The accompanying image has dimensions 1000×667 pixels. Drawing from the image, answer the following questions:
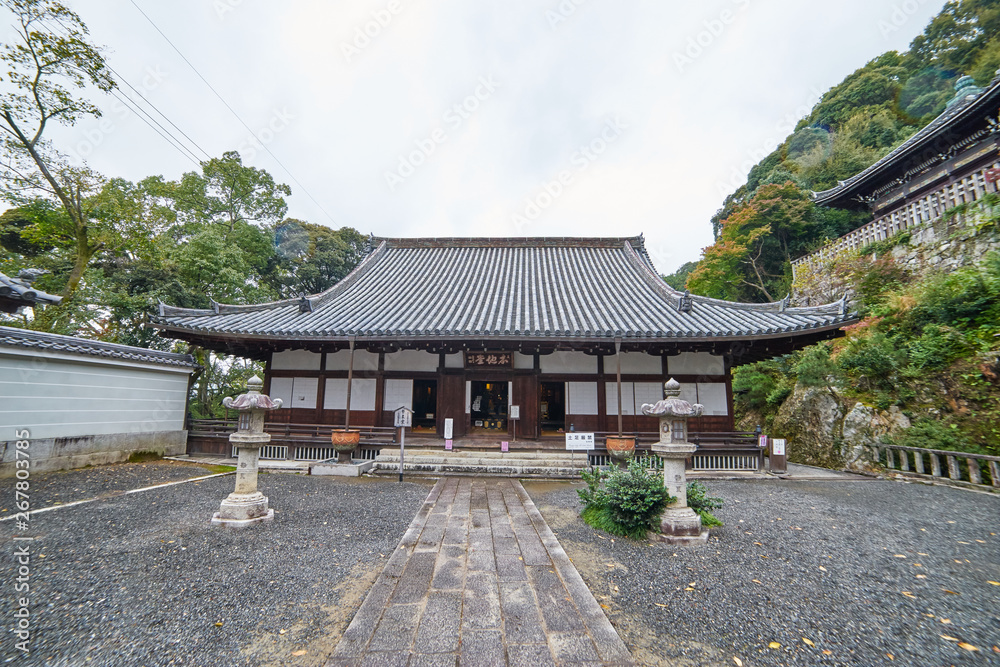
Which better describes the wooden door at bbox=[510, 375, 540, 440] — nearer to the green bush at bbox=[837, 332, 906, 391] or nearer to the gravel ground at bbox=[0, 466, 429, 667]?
the gravel ground at bbox=[0, 466, 429, 667]

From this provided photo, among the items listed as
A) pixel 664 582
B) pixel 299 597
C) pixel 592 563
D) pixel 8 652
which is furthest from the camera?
pixel 592 563

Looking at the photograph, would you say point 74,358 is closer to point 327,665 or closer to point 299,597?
point 299,597

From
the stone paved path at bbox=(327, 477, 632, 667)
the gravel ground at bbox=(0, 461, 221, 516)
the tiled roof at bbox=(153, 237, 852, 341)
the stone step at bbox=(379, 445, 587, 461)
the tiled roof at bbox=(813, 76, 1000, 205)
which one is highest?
the tiled roof at bbox=(813, 76, 1000, 205)

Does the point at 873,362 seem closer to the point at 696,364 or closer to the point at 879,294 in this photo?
the point at 879,294

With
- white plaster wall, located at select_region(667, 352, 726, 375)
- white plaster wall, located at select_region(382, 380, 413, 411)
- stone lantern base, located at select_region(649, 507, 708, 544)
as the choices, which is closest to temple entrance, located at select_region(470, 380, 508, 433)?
white plaster wall, located at select_region(382, 380, 413, 411)

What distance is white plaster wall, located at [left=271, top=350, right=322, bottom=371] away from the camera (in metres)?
12.5

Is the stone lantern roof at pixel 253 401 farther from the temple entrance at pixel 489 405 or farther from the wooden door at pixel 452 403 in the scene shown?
the temple entrance at pixel 489 405

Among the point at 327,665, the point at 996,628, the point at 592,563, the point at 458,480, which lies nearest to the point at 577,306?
the point at 458,480

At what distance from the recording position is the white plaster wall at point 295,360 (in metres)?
12.5

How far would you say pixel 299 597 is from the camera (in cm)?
374

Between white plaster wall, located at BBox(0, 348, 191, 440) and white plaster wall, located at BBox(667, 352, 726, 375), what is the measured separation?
15644 mm

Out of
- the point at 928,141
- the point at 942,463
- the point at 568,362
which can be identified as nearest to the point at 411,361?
the point at 568,362

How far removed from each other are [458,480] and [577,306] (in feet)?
23.1

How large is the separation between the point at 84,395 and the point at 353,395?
6.52 m
